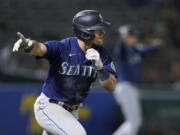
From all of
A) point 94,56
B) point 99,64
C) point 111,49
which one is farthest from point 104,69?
point 111,49

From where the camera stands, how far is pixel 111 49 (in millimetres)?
13664

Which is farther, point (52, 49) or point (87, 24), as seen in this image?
point (87, 24)

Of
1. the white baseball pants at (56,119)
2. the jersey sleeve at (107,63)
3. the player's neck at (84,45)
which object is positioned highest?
the player's neck at (84,45)

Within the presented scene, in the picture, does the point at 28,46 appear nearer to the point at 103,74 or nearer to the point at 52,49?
the point at 52,49

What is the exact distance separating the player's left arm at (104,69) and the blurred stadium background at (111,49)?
15.1ft

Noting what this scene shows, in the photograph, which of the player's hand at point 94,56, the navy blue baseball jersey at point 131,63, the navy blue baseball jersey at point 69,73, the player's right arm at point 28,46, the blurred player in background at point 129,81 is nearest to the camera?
the player's right arm at point 28,46

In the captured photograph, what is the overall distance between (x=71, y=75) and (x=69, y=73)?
0.10ft

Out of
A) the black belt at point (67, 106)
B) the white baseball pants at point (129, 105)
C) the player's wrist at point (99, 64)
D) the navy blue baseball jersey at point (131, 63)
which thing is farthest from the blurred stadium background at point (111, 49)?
the player's wrist at point (99, 64)

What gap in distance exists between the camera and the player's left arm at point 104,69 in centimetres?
596

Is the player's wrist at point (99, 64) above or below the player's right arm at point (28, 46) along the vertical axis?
below

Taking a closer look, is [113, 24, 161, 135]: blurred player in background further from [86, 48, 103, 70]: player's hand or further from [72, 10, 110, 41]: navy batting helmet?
[86, 48, 103, 70]: player's hand

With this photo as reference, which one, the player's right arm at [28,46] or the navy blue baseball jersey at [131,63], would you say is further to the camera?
the navy blue baseball jersey at [131,63]

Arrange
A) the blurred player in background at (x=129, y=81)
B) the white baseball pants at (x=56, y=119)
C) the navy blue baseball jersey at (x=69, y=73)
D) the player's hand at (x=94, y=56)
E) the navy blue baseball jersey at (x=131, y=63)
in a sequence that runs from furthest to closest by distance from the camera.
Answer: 1. the navy blue baseball jersey at (x=131, y=63)
2. the blurred player in background at (x=129, y=81)
3. the navy blue baseball jersey at (x=69, y=73)
4. the white baseball pants at (x=56, y=119)
5. the player's hand at (x=94, y=56)

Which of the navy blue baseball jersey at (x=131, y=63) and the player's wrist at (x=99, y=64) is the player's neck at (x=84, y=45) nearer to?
the player's wrist at (x=99, y=64)
